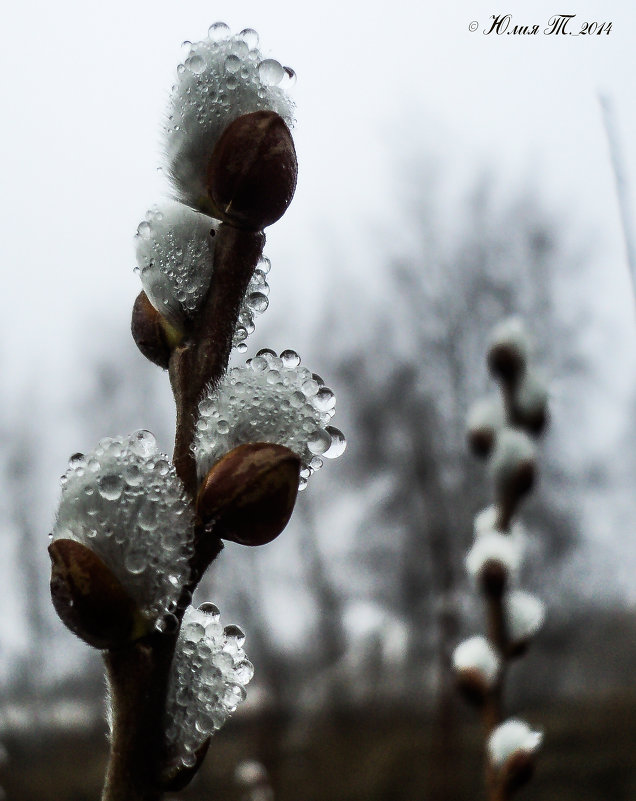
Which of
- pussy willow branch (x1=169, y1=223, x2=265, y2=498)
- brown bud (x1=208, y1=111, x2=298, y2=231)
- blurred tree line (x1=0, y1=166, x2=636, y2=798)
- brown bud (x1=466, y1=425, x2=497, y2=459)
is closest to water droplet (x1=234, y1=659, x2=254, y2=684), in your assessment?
pussy willow branch (x1=169, y1=223, x2=265, y2=498)

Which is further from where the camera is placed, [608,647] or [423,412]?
[608,647]

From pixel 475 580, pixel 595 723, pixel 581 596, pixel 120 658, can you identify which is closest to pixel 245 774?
pixel 475 580

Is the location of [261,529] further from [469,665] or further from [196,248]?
[469,665]

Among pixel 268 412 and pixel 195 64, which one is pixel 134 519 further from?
pixel 195 64

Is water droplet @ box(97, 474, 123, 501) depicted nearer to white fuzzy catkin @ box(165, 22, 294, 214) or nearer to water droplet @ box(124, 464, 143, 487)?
water droplet @ box(124, 464, 143, 487)

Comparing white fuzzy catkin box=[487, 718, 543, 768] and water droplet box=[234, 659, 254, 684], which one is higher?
white fuzzy catkin box=[487, 718, 543, 768]
